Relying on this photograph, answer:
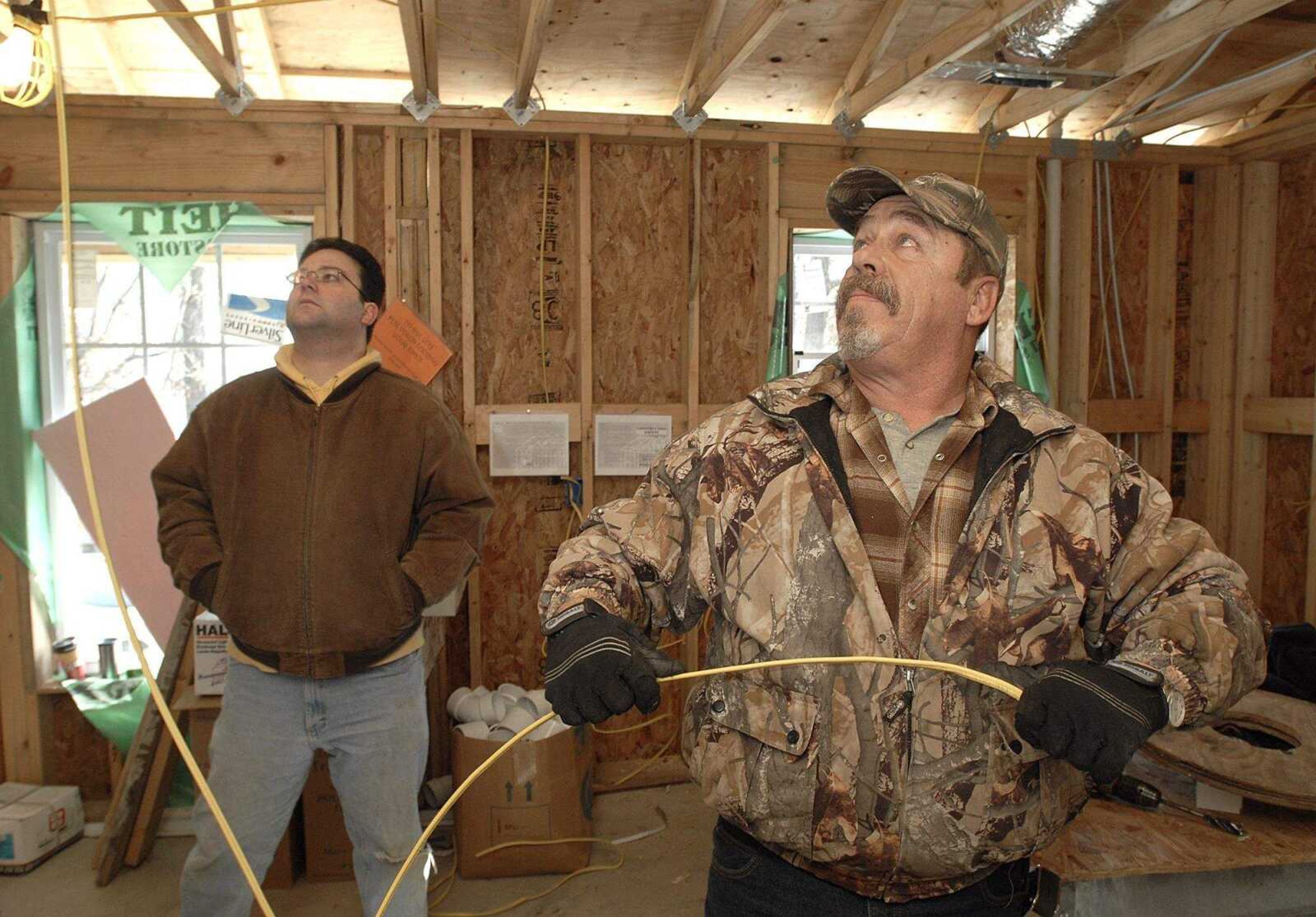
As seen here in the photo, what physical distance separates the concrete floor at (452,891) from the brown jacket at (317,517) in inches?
49.0

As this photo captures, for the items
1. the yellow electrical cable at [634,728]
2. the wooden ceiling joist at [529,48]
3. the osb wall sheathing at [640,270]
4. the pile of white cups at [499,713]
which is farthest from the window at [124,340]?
the yellow electrical cable at [634,728]

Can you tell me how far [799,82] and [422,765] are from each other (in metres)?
3.10

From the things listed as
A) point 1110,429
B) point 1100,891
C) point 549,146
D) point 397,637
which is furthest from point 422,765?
point 1110,429

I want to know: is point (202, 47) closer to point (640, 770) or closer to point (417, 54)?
point (417, 54)

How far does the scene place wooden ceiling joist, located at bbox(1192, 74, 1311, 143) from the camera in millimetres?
4066

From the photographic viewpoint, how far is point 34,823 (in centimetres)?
328

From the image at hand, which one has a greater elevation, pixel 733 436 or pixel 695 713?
pixel 733 436

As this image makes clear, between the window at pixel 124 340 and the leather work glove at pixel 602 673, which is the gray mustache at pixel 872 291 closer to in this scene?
the leather work glove at pixel 602 673

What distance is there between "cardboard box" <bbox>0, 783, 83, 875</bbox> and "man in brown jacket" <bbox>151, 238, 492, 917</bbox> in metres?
1.39

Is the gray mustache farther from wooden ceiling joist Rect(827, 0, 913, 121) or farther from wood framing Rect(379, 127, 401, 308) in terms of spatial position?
wood framing Rect(379, 127, 401, 308)

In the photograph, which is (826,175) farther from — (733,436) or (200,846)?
(200,846)

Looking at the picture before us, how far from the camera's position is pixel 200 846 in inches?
88.1

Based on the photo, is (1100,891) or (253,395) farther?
(253,395)

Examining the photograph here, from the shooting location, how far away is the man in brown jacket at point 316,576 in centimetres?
227
